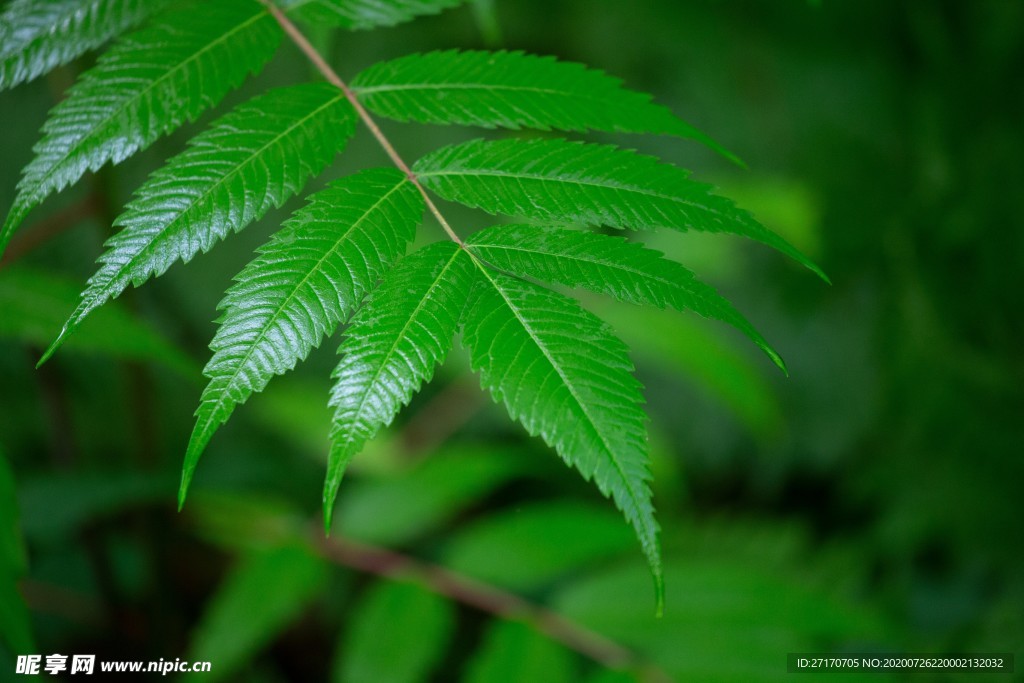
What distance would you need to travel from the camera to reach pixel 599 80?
68 cm

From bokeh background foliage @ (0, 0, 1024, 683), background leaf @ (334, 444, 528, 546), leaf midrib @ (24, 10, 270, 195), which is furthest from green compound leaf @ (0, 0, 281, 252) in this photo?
background leaf @ (334, 444, 528, 546)

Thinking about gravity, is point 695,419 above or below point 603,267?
above

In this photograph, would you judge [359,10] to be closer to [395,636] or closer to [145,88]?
[145,88]

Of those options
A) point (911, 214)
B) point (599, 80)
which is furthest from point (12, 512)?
point (911, 214)

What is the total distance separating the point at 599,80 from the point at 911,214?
1746 mm

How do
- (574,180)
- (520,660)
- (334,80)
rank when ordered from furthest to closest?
(520,660) → (334,80) → (574,180)

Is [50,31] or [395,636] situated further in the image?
[395,636]

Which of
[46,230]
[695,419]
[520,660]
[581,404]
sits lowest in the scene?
[520,660]

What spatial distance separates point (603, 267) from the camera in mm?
569

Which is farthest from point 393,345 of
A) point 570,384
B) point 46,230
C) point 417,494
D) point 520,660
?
point 417,494

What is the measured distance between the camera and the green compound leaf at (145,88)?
1.90 ft

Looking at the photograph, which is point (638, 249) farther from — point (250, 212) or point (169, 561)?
point (169, 561)

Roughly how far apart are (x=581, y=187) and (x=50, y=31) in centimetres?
53

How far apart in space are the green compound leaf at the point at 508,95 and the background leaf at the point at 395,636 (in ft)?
2.67
